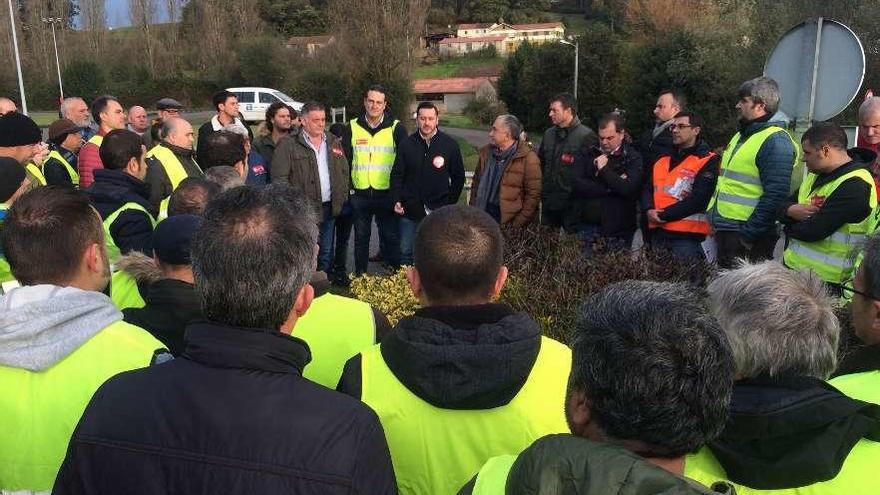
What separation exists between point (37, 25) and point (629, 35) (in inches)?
1854

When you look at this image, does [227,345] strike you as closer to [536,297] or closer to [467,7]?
[536,297]

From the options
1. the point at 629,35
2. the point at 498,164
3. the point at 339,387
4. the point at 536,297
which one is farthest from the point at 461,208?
the point at 629,35

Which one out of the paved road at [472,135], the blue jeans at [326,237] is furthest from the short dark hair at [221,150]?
the paved road at [472,135]

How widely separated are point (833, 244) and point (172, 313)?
4166mm

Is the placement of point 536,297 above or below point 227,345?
below

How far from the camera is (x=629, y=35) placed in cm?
5925

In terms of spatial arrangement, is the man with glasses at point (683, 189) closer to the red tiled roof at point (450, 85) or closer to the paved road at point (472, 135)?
the paved road at point (472, 135)

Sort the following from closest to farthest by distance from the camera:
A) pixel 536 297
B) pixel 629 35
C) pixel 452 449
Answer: pixel 452 449, pixel 536 297, pixel 629 35

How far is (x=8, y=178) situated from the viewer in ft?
13.1

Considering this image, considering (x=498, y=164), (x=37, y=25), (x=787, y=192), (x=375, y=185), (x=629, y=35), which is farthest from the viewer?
(x=629, y=35)

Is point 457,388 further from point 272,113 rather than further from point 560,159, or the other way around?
point 272,113

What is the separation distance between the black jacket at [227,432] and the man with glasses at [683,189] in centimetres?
467

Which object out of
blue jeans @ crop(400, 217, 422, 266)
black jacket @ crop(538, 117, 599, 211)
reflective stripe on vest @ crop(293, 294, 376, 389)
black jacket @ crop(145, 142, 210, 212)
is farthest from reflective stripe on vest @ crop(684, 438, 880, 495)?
blue jeans @ crop(400, 217, 422, 266)

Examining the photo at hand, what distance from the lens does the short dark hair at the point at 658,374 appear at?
1424 mm
